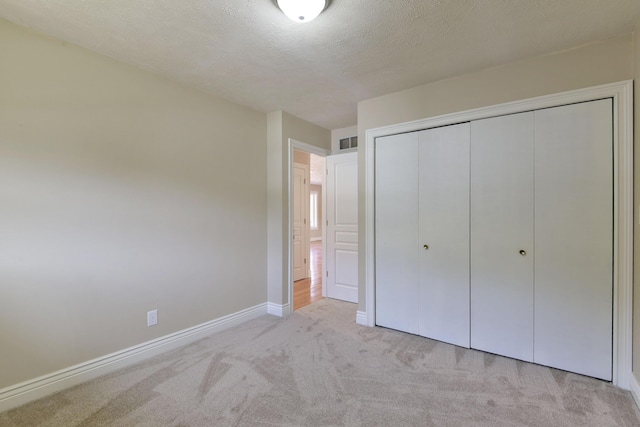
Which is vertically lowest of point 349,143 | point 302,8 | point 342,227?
point 342,227

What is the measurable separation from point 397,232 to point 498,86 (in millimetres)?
1522

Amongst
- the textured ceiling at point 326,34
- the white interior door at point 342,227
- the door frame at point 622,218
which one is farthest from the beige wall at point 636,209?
the white interior door at point 342,227

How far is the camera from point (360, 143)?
3166 mm

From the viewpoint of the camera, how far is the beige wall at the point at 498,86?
2043mm

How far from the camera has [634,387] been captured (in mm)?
1877

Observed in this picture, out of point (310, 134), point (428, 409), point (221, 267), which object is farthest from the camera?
point (310, 134)

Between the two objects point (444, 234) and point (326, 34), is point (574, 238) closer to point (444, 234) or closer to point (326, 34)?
point (444, 234)

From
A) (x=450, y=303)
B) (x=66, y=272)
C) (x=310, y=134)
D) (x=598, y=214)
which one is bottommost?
A: (x=450, y=303)

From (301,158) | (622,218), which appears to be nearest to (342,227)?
(301,158)

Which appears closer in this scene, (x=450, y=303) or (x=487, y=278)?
(x=487, y=278)

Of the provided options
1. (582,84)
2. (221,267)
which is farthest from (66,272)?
(582,84)

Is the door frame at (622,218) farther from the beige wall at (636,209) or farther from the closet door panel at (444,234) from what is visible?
the closet door panel at (444,234)

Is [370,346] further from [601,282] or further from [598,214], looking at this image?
[598,214]

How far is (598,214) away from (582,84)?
94 centimetres
